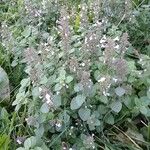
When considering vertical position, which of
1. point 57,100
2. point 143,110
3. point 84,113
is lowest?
point 143,110

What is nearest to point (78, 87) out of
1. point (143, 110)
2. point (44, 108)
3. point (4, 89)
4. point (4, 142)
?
point (44, 108)

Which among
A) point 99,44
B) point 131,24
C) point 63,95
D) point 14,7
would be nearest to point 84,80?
point 63,95

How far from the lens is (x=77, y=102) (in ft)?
7.13

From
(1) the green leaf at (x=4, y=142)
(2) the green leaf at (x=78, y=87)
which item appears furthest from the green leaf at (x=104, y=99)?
(1) the green leaf at (x=4, y=142)

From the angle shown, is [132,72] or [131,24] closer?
[132,72]

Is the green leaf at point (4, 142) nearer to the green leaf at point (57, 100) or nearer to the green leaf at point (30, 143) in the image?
the green leaf at point (30, 143)

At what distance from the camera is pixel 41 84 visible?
231cm

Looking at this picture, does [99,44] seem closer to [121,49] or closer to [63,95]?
[121,49]

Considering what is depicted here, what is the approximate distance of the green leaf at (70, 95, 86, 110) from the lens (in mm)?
2164

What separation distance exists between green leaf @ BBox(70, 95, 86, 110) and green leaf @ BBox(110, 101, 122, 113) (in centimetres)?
17

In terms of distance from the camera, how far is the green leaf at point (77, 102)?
2.16 metres

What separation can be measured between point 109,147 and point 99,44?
60 cm

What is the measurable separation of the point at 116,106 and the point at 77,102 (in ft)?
0.69

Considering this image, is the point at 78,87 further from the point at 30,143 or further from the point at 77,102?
the point at 30,143
